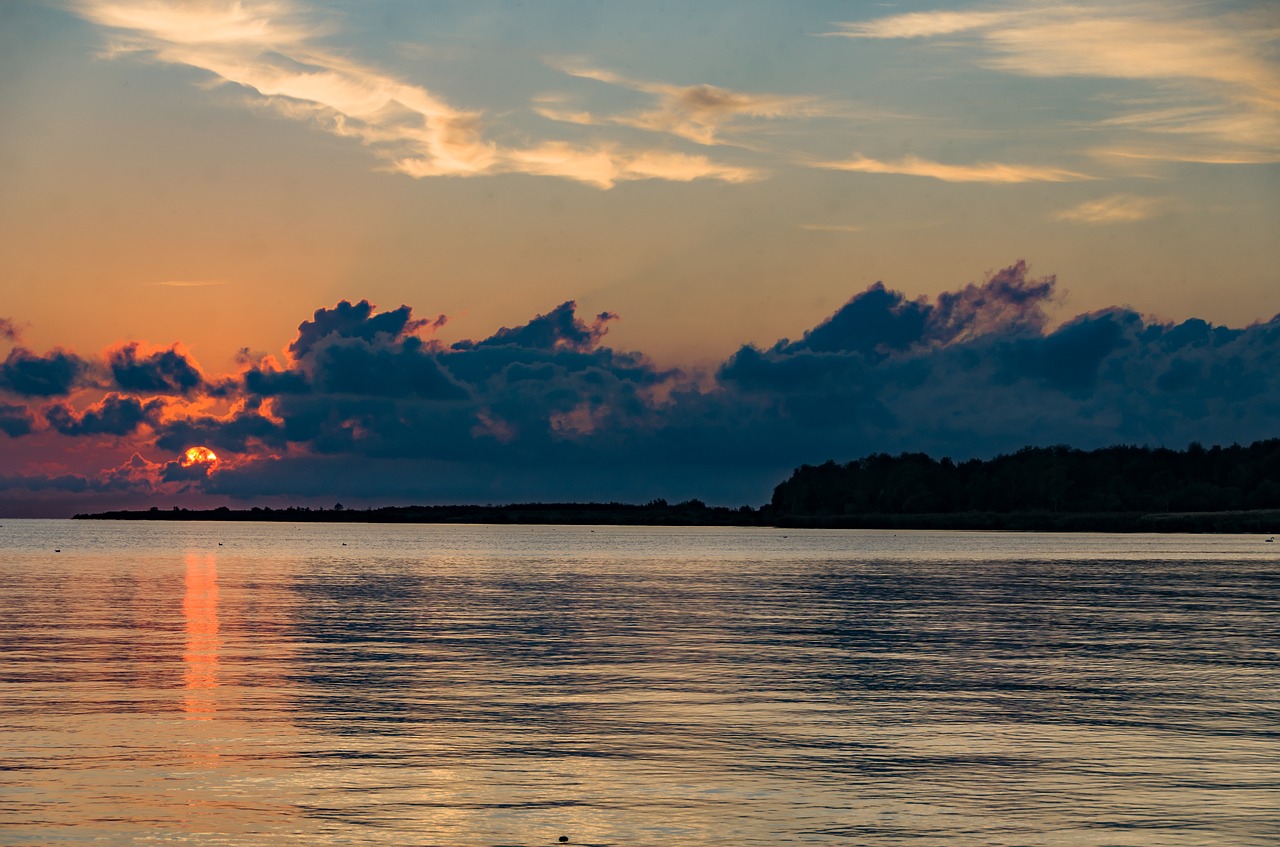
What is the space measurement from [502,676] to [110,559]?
119 meters

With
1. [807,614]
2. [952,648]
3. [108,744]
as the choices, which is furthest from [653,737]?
[807,614]

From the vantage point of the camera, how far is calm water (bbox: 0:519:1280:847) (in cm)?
2067

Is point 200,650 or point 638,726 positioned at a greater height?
point 638,726

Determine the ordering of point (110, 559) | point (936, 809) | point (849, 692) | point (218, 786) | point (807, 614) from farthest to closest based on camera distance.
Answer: point (110, 559) → point (807, 614) → point (849, 692) → point (218, 786) → point (936, 809)

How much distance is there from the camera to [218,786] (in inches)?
908

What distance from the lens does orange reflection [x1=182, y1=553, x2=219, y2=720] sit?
3262cm

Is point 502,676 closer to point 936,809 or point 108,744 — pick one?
point 108,744

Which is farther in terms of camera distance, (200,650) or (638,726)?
(200,650)

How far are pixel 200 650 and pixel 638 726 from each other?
21497mm

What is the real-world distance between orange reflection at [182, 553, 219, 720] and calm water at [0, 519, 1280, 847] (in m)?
0.18

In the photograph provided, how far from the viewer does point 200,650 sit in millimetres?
45625

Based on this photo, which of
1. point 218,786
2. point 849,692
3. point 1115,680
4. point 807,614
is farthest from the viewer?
point 807,614

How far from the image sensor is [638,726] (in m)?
29.5

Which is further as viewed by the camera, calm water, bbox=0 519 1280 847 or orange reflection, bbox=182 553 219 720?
orange reflection, bbox=182 553 219 720
